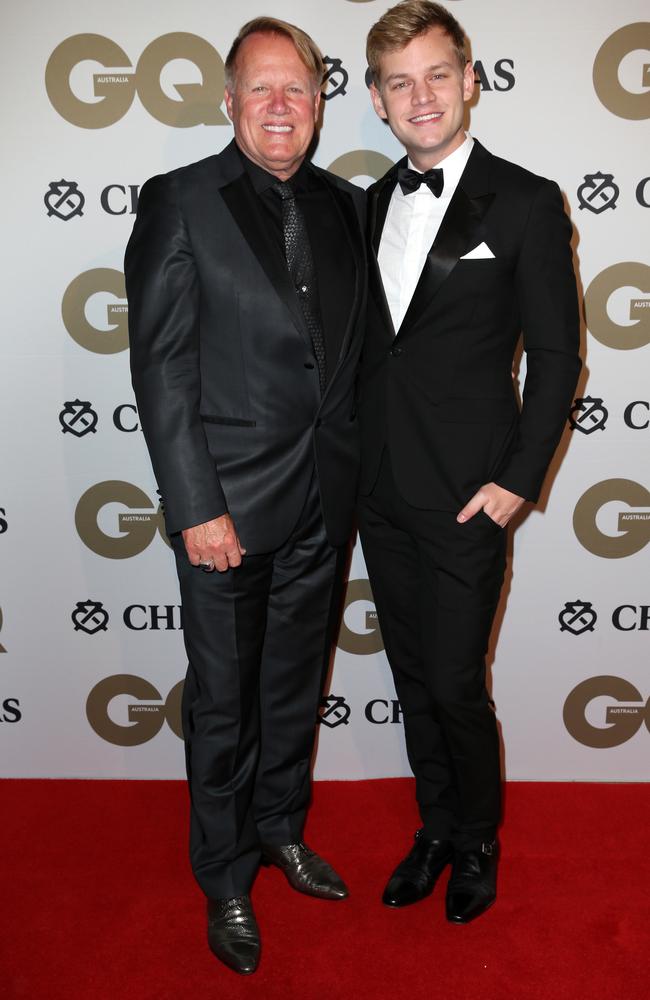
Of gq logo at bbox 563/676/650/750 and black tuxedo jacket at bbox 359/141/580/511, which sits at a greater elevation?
black tuxedo jacket at bbox 359/141/580/511

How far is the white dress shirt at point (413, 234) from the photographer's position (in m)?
2.06

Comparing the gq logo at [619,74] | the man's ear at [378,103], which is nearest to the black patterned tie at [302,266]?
the man's ear at [378,103]

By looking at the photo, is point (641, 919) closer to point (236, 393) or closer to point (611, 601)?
point (611, 601)

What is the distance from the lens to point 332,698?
2795mm

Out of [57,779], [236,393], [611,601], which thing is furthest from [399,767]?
[236,393]

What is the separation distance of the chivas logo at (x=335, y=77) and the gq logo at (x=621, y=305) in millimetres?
870

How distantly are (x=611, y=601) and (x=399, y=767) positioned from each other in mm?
850

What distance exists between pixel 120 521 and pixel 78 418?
33 centimetres

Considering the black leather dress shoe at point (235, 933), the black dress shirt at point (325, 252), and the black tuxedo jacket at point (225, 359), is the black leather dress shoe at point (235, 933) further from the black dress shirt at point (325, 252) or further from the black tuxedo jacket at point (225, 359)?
the black dress shirt at point (325, 252)

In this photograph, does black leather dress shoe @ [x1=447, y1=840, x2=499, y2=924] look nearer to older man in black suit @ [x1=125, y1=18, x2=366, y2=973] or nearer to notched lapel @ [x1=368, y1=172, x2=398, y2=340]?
older man in black suit @ [x1=125, y1=18, x2=366, y2=973]

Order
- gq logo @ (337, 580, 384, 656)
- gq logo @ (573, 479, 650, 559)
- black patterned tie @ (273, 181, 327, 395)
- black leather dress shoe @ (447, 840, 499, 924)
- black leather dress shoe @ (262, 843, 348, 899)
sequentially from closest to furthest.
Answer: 1. black patterned tie @ (273, 181, 327, 395)
2. black leather dress shoe @ (447, 840, 499, 924)
3. black leather dress shoe @ (262, 843, 348, 899)
4. gq logo @ (573, 479, 650, 559)
5. gq logo @ (337, 580, 384, 656)

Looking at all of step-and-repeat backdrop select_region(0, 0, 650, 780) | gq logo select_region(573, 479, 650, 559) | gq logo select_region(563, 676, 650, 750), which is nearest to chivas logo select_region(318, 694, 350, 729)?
step-and-repeat backdrop select_region(0, 0, 650, 780)

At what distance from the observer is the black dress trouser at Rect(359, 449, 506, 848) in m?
2.09

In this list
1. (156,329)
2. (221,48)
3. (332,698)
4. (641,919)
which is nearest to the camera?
(156,329)
